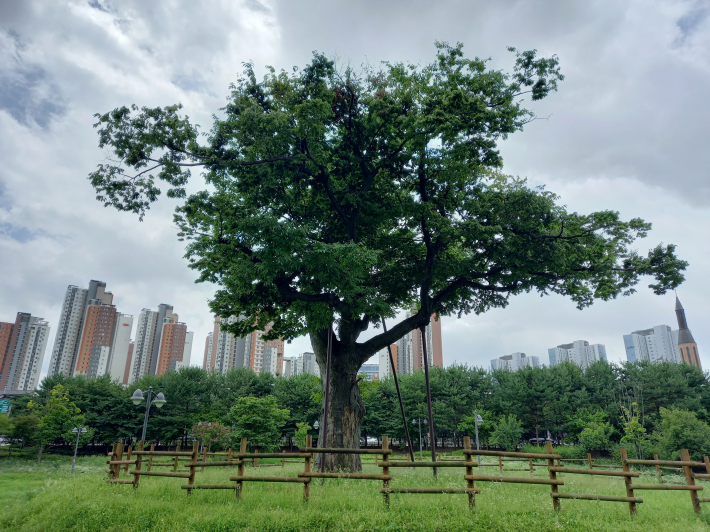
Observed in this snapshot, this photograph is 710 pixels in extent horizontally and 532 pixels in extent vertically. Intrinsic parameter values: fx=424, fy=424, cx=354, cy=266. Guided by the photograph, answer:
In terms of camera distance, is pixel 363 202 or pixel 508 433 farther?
pixel 508 433

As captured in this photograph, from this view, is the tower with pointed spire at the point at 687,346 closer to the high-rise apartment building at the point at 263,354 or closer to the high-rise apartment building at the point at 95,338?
the high-rise apartment building at the point at 263,354

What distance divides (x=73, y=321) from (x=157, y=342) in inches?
970

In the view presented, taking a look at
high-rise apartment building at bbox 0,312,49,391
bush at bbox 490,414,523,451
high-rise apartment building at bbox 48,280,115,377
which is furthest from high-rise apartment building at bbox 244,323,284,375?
bush at bbox 490,414,523,451

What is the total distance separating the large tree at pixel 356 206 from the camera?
561 inches

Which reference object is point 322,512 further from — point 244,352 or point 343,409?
point 244,352

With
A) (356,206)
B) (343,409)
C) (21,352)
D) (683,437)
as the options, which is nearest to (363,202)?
(356,206)

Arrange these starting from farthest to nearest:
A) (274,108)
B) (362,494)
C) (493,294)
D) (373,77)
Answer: (493,294) → (373,77) → (274,108) → (362,494)

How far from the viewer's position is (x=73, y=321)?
12925 cm

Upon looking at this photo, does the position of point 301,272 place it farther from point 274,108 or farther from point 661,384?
point 661,384

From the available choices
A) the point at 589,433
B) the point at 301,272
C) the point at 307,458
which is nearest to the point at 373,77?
the point at 301,272

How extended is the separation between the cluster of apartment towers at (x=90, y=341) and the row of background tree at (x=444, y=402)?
7465 centimetres

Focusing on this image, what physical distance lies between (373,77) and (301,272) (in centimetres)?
800

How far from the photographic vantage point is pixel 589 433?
132ft

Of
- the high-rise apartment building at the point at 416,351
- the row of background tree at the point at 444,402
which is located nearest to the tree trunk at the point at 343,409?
the row of background tree at the point at 444,402
